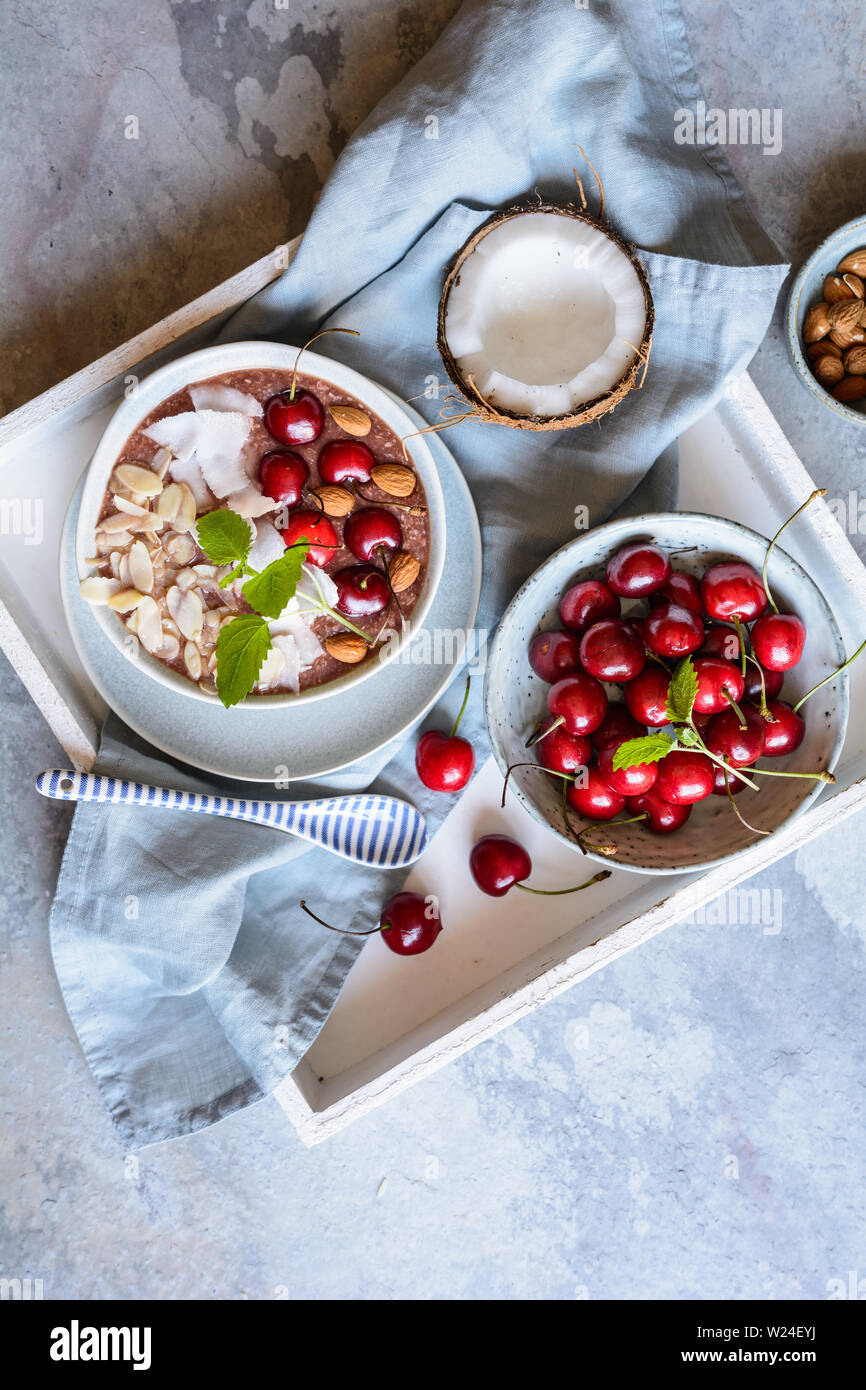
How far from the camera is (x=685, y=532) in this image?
119 cm

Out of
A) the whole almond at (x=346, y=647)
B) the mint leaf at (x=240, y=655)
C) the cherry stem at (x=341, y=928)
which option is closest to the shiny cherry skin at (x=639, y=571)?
the whole almond at (x=346, y=647)

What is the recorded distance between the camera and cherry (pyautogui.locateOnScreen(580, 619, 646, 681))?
1168mm

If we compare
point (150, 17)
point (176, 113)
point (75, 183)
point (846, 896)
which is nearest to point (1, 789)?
point (75, 183)

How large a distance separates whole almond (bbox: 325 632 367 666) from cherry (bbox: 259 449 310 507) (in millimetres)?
174

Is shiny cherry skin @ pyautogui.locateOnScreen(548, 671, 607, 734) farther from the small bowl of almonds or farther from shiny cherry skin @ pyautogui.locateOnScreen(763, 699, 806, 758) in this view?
the small bowl of almonds

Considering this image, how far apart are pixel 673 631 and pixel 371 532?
39 cm

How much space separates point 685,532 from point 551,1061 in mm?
920

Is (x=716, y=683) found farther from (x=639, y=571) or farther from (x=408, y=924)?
(x=408, y=924)

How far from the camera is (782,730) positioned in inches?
46.7

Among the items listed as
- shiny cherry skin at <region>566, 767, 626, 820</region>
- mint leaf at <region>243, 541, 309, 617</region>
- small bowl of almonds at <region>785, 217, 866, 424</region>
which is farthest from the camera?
small bowl of almonds at <region>785, 217, 866, 424</region>

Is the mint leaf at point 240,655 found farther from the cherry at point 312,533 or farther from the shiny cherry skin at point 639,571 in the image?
the shiny cherry skin at point 639,571

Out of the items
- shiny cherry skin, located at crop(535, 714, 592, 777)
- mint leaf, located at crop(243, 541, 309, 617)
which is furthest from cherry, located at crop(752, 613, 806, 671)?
mint leaf, located at crop(243, 541, 309, 617)

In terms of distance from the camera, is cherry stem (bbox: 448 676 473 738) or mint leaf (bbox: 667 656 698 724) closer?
mint leaf (bbox: 667 656 698 724)

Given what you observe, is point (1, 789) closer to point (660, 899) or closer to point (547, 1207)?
point (660, 899)
